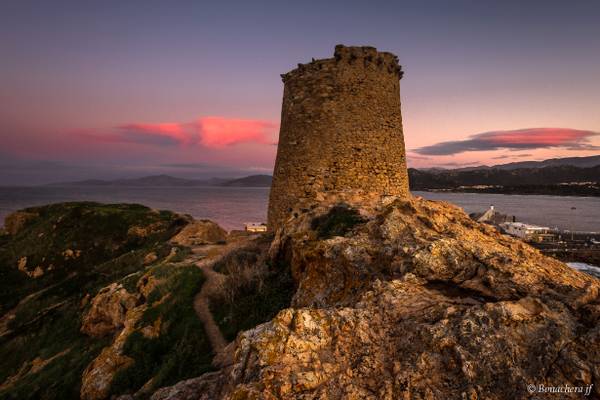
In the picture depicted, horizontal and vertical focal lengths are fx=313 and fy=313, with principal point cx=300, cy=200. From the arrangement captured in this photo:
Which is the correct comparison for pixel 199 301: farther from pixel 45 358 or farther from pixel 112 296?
pixel 45 358

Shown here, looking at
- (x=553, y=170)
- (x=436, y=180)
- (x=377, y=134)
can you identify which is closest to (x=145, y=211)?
(x=377, y=134)

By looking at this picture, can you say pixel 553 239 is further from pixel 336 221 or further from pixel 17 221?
pixel 17 221

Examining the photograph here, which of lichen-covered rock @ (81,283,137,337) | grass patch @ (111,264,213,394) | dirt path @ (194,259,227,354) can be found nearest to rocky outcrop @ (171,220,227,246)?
dirt path @ (194,259,227,354)

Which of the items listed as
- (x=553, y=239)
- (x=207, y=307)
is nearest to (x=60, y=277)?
(x=207, y=307)

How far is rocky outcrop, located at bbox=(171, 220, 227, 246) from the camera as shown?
2028cm

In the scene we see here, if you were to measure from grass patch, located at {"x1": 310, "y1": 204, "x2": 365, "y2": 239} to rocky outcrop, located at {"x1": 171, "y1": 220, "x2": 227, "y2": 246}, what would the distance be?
526 inches

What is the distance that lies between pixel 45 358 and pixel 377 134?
15.4 meters

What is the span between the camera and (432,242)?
5.23 meters

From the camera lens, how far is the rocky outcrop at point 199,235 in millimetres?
20281

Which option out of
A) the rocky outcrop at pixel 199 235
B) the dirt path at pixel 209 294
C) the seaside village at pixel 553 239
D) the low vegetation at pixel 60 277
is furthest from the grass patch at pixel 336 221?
the seaside village at pixel 553 239

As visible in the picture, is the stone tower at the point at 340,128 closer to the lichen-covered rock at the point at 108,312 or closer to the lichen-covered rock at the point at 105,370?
the lichen-covered rock at the point at 108,312

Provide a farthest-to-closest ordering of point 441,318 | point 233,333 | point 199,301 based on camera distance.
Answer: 1. point 199,301
2. point 233,333
3. point 441,318

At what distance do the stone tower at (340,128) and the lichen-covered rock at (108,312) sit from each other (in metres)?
6.67

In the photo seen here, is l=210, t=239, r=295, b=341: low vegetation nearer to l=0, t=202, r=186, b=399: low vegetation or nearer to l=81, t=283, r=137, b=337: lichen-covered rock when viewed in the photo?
l=81, t=283, r=137, b=337: lichen-covered rock
